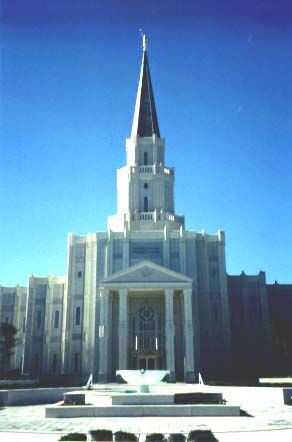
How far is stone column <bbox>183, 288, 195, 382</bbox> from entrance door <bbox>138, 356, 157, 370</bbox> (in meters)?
4.61

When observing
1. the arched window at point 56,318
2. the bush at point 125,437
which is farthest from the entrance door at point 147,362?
the bush at point 125,437

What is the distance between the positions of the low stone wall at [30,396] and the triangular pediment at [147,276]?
601 inches

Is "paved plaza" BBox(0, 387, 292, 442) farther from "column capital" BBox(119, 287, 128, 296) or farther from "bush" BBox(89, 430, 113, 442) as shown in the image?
"column capital" BBox(119, 287, 128, 296)

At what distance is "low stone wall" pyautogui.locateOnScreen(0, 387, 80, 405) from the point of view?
26.6 metres

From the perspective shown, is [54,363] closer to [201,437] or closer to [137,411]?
[137,411]

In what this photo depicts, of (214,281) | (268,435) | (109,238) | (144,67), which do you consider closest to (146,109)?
(144,67)

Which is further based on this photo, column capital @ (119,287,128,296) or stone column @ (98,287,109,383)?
column capital @ (119,287,128,296)

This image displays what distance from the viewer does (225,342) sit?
48812 millimetres

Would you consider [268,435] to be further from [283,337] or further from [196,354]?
[283,337]

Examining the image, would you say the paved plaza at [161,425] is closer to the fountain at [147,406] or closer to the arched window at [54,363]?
the fountain at [147,406]

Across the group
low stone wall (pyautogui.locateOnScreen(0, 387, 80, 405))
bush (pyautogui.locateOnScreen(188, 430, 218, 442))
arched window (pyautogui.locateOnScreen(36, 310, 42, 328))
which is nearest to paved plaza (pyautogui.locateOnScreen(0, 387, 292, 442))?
bush (pyautogui.locateOnScreen(188, 430, 218, 442))

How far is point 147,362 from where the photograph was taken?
45.3 meters

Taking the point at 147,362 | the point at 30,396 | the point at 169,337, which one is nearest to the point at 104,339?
the point at 147,362

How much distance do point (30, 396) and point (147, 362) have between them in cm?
1934
